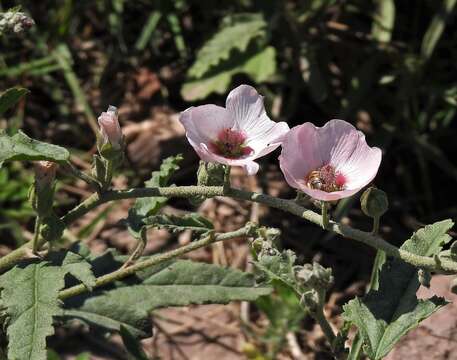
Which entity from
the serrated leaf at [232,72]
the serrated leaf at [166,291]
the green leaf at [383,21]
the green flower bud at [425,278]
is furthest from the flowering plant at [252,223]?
the green leaf at [383,21]

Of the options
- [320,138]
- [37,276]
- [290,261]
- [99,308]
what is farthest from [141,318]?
[320,138]

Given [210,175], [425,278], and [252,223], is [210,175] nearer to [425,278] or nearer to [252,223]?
[252,223]

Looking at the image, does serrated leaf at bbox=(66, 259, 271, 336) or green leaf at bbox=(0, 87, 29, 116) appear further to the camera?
serrated leaf at bbox=(66, 259, 271, 336)

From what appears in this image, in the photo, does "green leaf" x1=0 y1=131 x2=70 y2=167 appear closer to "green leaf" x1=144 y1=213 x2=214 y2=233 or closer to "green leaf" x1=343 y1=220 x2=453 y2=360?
"green leaf" x1=144 y1=213 x2=214 y2=233

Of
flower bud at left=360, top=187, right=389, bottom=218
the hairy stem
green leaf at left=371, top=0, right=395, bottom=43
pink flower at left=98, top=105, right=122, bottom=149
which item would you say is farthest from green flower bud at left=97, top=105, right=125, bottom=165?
green leaf at left=371, top=0, right=395, bottom=43

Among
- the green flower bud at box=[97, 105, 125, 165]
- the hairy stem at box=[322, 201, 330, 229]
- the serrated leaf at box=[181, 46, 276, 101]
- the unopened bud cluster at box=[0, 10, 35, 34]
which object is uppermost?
the unopened bud cluster at box=[0, 10, 35, 34]

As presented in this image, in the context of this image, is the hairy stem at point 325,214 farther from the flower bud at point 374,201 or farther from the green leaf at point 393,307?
the green leaf at point 393,307
